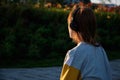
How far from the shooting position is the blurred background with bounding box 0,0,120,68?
423 inches

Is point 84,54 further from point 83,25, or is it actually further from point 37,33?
point 37,33

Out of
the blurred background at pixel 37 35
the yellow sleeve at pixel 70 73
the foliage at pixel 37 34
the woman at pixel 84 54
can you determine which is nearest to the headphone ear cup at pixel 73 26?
the woman at pixel 84 54

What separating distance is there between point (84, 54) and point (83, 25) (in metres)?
0.20

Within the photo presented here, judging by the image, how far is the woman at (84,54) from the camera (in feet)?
9.43

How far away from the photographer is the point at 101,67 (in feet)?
9.73

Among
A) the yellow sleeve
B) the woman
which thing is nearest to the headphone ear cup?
the woman

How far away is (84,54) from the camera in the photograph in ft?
9.52

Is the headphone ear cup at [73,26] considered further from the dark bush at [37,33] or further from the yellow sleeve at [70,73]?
the dark bush at [37,33]

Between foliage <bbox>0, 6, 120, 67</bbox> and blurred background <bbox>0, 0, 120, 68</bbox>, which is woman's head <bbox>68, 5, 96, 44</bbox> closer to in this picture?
blurred background <bbox>0, 0, 120, 68</bbox>

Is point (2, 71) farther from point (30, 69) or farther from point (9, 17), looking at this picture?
point (9, 17)

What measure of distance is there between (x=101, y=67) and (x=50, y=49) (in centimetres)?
896

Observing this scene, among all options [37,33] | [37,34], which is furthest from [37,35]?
[37,33]

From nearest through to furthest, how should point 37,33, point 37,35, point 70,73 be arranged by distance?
point 70,73 → point 37,35 → point 37,33

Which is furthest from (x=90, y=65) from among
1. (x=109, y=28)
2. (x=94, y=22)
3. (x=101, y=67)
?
(x=109, y=28)
